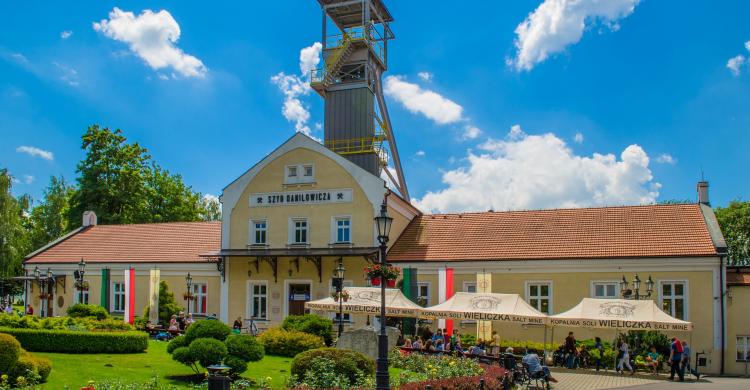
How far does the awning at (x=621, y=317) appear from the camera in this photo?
2364 centimetres

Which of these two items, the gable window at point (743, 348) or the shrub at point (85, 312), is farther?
the shrub at point (85, 312)

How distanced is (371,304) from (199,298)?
13716 mm

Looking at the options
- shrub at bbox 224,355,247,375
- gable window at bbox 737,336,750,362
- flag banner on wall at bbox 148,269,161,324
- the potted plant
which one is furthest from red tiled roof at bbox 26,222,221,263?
gable window at bbox 737,336,750,362

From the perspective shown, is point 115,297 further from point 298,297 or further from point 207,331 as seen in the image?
point 207,331

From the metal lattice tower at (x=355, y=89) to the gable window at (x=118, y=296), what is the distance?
14988mm

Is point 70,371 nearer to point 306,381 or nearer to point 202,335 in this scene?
point 202,335

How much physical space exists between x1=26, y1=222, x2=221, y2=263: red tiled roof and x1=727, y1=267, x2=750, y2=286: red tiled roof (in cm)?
2461

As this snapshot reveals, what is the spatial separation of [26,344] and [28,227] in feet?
157

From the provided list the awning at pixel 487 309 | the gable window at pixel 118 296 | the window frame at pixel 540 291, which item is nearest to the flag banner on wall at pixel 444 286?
the window frame at pixel 540 291

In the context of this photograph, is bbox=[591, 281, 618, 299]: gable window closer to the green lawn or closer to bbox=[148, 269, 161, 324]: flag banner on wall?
the green lawn

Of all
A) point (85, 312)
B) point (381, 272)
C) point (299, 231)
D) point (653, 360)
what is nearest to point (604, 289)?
point (653, 360)

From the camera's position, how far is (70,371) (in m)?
18.0

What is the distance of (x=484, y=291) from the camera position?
29828 mm

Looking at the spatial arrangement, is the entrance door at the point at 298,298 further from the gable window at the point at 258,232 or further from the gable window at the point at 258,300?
the gable window at the point at 258,232
